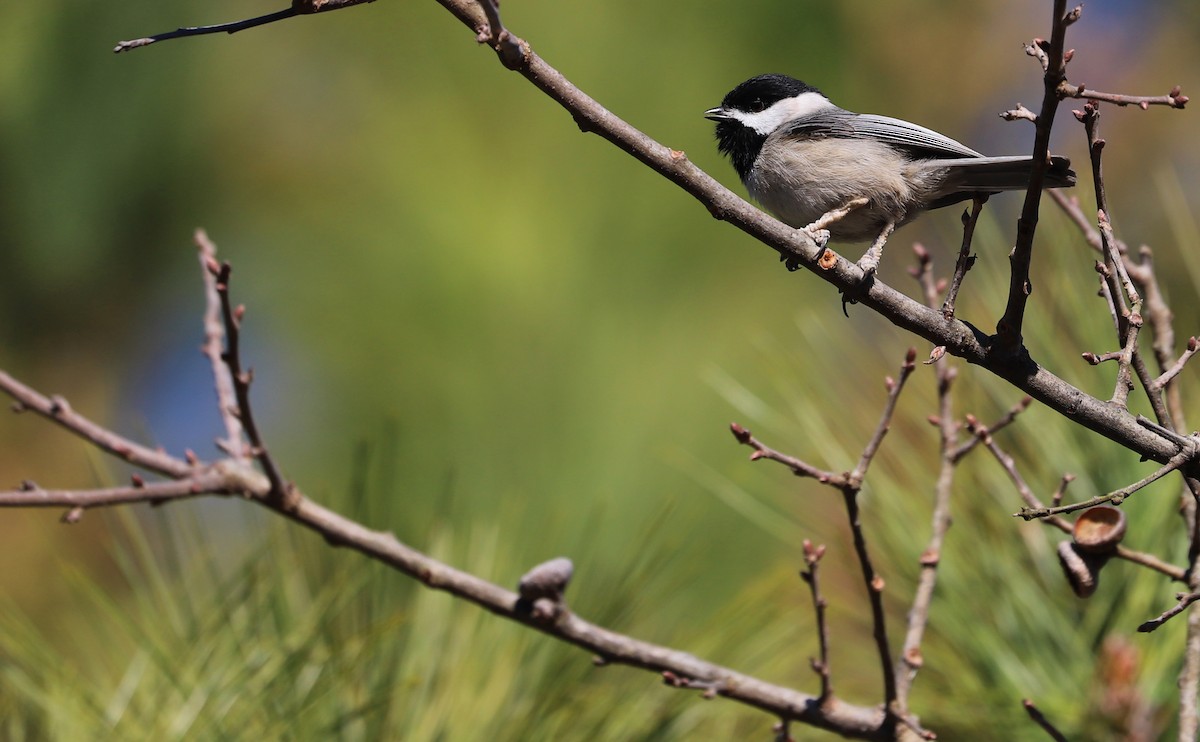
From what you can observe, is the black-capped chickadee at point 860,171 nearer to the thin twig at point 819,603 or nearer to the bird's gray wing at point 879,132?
the bird's gray wing at point 879,132

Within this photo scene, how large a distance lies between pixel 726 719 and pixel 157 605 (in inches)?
37.6

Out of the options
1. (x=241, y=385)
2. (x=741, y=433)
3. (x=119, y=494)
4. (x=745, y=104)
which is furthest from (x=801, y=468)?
(x=745, y=104)

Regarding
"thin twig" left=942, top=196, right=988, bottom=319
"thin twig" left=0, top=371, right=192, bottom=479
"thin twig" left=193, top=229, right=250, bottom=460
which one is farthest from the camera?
"thin twig" left=193, top=229, right=250, bottom=460

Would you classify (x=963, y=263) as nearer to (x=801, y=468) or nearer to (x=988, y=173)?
(x=801, y=468)

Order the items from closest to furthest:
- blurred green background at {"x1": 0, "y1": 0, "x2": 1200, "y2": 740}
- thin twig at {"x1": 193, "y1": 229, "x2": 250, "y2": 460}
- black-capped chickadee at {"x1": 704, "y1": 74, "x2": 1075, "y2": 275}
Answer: thin twig at {"x1": 193, "y1": 229, "x2": 250, "y2": 460}
blurred green background at {"x1": 0, "y1": 0, "x2": 1200, "y2": 740}
black-capped chickadee at {"x1": 704, "y1": 74, "x2": 1075, "y2": 275}

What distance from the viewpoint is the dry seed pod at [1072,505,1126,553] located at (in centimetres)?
128

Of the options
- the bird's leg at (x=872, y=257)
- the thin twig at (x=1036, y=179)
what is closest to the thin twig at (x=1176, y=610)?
the thin twig at (x=1036, y=179)

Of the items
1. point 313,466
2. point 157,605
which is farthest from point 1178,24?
point 157,605

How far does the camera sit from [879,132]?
2072 mm

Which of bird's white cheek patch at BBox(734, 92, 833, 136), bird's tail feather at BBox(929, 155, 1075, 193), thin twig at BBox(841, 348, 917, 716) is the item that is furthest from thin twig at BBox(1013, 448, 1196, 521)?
bird's white cheek patch at BBox(734, 92, 833, 136)

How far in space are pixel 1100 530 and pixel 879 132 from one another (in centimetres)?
99

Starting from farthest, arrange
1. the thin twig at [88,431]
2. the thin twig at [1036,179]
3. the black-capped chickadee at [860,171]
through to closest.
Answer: the black-capped chickadee at [860,171] < the thin twig at [88,431] < the thin twig at [1036,179]

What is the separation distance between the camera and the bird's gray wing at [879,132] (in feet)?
6.23

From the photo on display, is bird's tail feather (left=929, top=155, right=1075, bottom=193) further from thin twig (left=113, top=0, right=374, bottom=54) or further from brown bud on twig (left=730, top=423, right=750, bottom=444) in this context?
thin twig (left=113, top=0, right=374, bottom=54)
